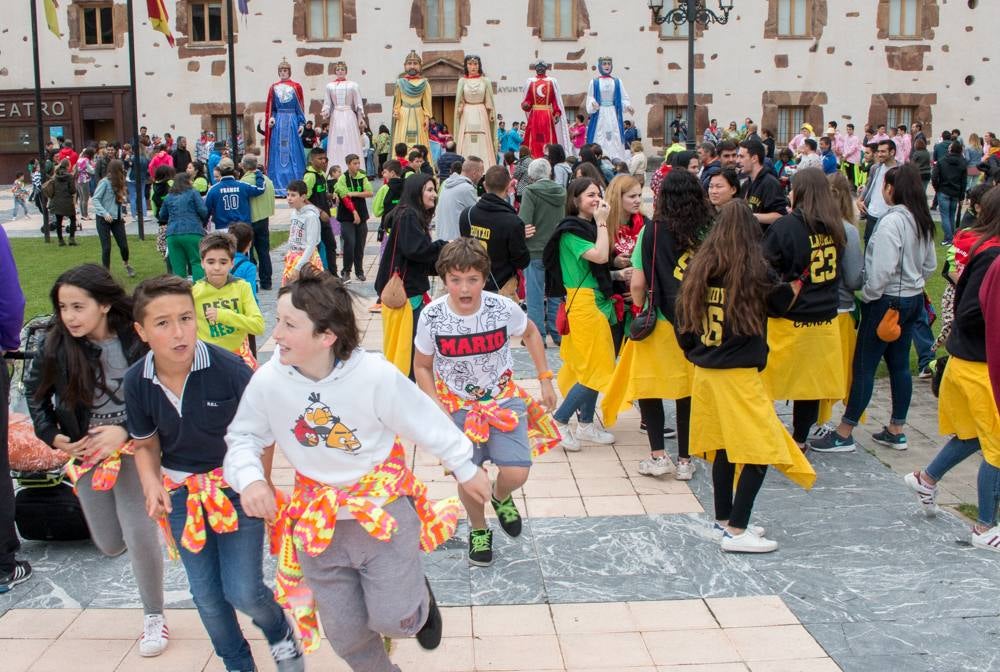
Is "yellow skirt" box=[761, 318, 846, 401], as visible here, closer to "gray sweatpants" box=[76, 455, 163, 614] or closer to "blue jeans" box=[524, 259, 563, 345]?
"blue jeans" box=[524, 259, 563, 345]

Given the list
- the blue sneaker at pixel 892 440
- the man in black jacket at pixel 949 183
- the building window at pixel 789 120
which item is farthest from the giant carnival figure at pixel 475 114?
the building window at pixel 789 120

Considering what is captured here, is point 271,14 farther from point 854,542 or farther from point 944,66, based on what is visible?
point 854,542

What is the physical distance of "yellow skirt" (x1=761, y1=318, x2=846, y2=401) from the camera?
6402mm

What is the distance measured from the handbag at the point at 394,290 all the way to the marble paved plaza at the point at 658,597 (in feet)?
5.01

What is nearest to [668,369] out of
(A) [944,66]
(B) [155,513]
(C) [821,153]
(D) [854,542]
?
(D) [854,542]

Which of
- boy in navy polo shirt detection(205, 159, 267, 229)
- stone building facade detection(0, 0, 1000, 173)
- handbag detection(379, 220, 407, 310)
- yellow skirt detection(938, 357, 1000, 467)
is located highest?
stone building facade detection(0, 0, 1000, 173)

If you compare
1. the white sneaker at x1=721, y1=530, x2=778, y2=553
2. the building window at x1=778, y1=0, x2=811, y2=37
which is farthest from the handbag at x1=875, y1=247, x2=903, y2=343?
the building window at x1=778, y1=0, x2=811, y2=37

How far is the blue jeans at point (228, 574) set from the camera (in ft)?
12.2

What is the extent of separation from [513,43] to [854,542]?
27412 millimetres

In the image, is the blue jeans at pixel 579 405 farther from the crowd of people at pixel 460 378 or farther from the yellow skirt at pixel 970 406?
the yellow skirt at pixel 970 406

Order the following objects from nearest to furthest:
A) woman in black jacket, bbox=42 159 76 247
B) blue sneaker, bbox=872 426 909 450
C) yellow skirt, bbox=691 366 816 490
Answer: yellow skirt, bbox=691 366 816 490, blue sneaker, bbox=872 426 909 450, woman in black jacket, bbox=42 159 76 247

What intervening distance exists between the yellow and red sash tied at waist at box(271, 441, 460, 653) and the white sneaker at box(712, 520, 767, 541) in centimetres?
225

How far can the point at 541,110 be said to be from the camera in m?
18.8

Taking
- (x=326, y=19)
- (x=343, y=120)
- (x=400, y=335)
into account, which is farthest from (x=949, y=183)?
(x=326, y=19)
